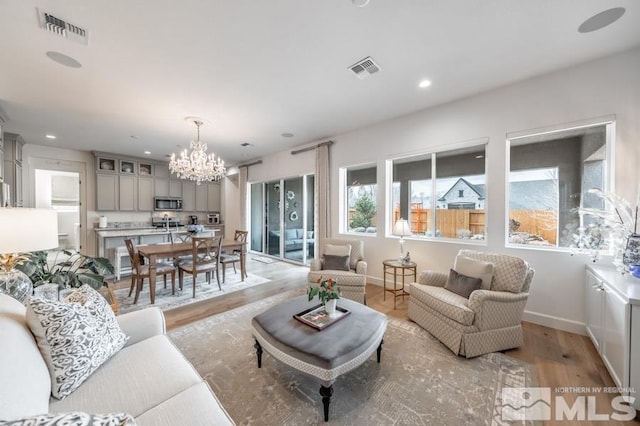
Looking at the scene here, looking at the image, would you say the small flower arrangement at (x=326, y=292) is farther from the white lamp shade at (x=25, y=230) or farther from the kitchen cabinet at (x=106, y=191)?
the kitchen cabinet at (x=106, y=191)

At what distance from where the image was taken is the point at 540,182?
2.96 metres

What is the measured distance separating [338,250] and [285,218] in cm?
286

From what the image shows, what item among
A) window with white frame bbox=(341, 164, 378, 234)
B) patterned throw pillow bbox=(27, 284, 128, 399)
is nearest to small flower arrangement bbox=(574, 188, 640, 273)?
window with white frame bbox=(341, 164, 378, 234)

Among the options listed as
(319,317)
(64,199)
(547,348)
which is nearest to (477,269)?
(547,348)

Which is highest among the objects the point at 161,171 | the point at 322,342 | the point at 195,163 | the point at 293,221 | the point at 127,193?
the point at 161,171

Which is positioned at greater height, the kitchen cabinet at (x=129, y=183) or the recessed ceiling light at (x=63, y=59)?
the recessed ceiling light at (x=63, y=59)

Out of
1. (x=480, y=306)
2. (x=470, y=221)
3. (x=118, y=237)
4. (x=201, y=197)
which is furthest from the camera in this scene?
(x=201, y=197)

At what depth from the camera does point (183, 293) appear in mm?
3877

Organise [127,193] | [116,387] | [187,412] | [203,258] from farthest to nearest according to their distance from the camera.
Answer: [127,193], [203,258], [116,387], [187,412]

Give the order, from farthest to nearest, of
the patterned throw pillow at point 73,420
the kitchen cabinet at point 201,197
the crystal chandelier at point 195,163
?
the kitchen cabinet at point 201,197, the crystal chandelier at point 195,163, the patterned throw pillow at point 73,420

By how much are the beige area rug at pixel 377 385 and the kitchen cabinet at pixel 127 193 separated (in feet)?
18.0

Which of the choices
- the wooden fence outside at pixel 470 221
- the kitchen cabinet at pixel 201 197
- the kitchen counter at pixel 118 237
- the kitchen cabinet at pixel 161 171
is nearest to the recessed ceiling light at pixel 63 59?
the kitchen counter at pixel 118 237

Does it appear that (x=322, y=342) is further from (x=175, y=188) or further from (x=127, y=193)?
(x=175, y=188)

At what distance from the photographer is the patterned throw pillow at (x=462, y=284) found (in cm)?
247
